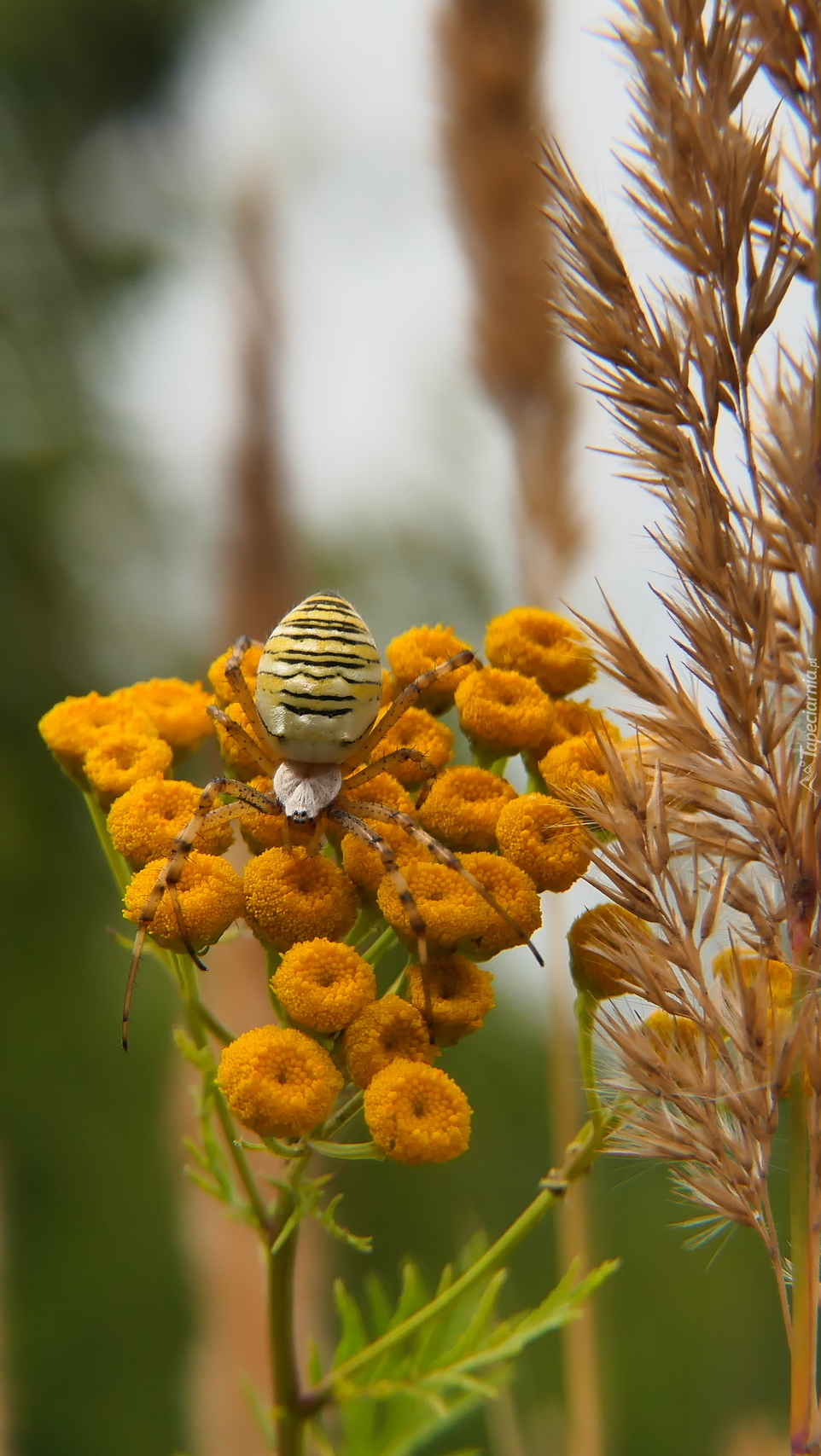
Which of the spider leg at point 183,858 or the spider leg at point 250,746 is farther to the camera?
the spider leg at point 250,746

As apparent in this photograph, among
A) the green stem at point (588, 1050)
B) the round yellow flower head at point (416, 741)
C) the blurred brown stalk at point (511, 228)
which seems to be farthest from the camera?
the blurred brown stalk at point (511, 228)

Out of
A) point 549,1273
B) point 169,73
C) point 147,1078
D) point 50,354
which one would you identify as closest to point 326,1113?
point 147,1078

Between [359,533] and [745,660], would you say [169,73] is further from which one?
[745,660]

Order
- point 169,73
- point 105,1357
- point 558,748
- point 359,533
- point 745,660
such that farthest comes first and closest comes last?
point 169,73 → point 359,533 → point 105,1357 → point 558,748 → point 745,660

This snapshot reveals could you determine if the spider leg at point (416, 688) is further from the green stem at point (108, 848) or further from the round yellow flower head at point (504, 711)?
the green stem at point (108, 848)

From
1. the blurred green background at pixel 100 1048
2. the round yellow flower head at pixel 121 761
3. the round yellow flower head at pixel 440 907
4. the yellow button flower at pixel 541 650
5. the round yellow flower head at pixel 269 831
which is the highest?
the yellow button flower at pixel 541 650

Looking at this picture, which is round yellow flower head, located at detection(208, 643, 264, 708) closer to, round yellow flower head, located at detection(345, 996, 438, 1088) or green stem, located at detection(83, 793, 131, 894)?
green stem, located at detection(83, 793, 131, 894)

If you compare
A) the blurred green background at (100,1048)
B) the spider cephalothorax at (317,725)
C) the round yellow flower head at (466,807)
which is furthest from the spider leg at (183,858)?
the blurred green background at (100,1048)
